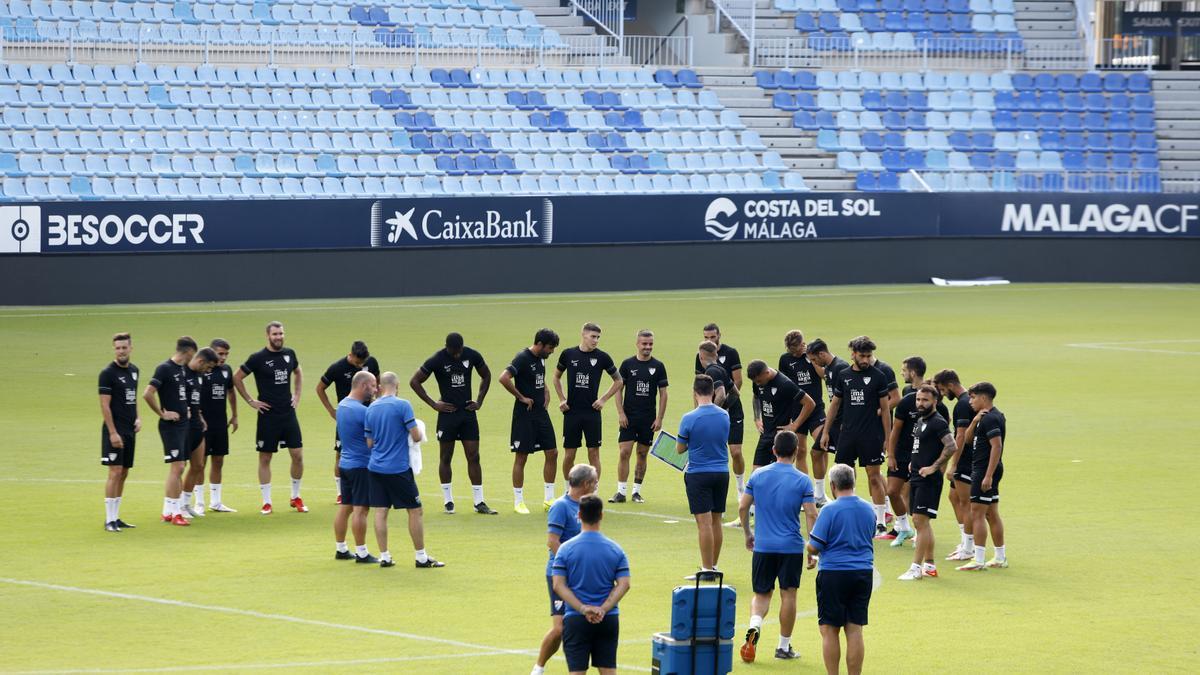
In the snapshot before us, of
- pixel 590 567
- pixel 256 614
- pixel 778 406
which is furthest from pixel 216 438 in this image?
pixel 590 567

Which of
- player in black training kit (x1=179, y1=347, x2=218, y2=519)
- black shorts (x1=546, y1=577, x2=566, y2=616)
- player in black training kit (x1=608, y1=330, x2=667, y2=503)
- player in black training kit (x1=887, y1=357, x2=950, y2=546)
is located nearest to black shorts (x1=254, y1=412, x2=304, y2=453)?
player in black training kit (x1=179, y1=347, x2=218, y2=519)

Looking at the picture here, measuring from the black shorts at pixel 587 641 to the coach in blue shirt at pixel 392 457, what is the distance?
4810mm

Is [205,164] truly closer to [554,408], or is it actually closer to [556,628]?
[554,408]

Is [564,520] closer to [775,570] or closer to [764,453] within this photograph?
[775,570]

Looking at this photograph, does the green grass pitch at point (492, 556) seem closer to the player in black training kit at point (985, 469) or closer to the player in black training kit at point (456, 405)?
the player in black training kit at point (985, 469)

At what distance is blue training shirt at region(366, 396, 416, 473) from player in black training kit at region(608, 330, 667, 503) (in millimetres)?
3666

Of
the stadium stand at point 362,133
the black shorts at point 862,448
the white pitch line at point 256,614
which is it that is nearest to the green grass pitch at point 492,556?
the white pitch line at point 256,614

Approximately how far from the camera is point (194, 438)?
17.6 m

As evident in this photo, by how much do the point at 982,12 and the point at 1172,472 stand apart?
3509 cm

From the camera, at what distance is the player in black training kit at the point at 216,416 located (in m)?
18.0

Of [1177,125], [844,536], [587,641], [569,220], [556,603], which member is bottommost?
[587,641]

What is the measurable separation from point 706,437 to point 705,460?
0.24 metres

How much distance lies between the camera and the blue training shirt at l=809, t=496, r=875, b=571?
1177 cm

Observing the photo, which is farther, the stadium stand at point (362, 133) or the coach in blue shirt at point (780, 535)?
the stadium stand at point (362, 133)
